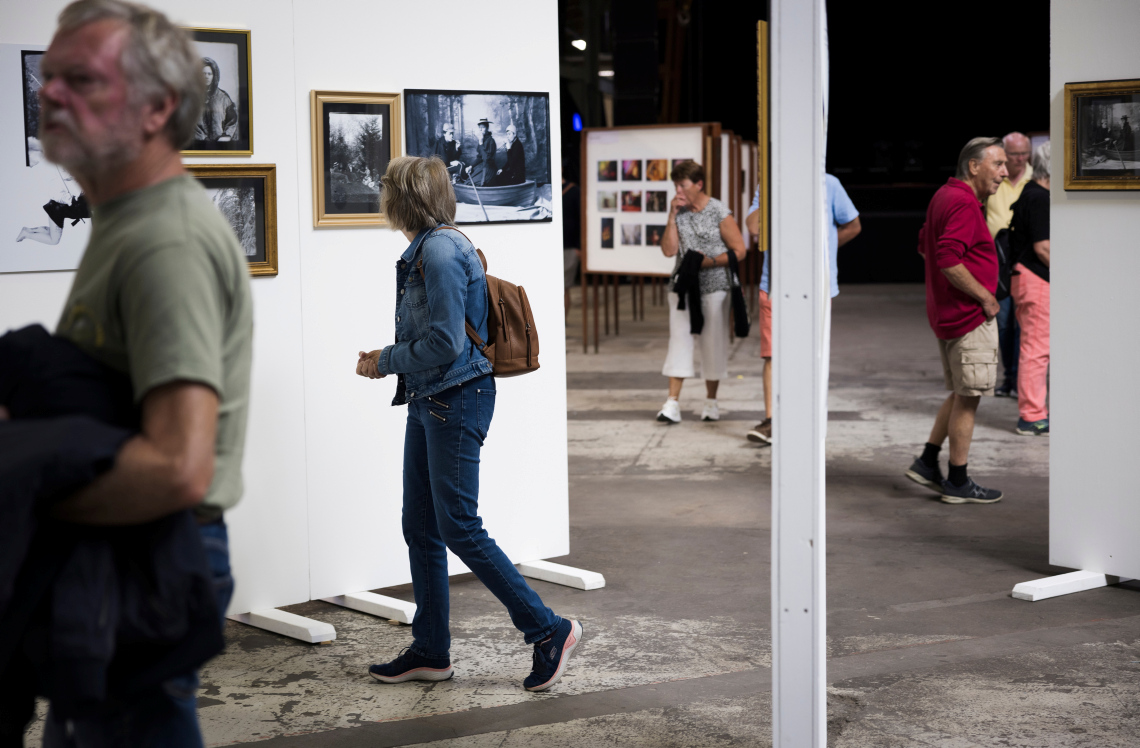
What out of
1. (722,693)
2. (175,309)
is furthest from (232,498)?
(722,693)

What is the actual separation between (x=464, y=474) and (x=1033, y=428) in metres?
5.55

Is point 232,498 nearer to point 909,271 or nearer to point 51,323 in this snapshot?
point 51,323

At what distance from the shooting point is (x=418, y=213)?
3.67 m

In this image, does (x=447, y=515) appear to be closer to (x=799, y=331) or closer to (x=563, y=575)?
(x=799, y=331)

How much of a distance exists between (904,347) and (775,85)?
10.6 meters

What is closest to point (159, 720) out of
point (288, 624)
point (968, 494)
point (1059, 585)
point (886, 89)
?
point (288, 624)

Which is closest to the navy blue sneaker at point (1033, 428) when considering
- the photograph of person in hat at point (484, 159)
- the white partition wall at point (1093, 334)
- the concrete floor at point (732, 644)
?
the concrete floor at point (732, 644)

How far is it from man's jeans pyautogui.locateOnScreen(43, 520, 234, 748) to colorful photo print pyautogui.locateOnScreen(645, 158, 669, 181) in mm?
9967

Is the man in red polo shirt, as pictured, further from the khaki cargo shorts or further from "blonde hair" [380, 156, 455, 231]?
"blonde hair" [380, 156, 455, 231]

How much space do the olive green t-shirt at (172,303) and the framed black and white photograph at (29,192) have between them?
2.48 meters

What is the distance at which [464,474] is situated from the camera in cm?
365

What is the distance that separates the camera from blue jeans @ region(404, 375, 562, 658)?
3.64 meters

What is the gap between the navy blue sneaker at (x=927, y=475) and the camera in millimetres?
6555

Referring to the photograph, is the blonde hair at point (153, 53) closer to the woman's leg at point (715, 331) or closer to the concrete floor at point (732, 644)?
the concrete floor at point (732, 644)
